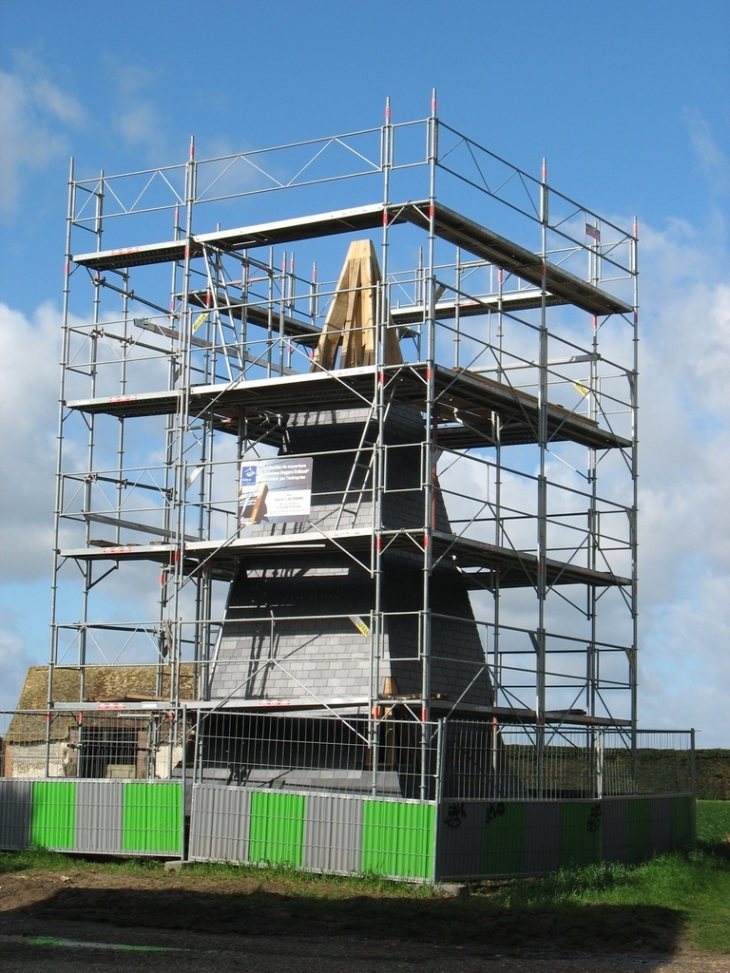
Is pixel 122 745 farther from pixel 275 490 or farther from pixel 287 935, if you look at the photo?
pixel 287 935

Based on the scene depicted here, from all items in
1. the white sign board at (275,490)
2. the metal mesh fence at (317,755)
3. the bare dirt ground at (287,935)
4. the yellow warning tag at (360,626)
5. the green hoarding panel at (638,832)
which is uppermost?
the white sign board at (275,490)

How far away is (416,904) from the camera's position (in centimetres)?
2233

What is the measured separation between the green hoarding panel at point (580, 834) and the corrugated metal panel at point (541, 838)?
0.74 ft

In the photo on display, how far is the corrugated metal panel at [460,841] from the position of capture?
23938 mm

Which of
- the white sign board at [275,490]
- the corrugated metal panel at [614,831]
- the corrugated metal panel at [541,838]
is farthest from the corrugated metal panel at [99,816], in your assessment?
the corrugated metal panel at [614,831]

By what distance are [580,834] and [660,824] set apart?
401 centimetres

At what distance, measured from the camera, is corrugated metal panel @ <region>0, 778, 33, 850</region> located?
2862 cm

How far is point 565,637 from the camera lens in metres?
31.7

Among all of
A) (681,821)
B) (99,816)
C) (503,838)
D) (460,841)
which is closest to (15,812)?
(99,816)

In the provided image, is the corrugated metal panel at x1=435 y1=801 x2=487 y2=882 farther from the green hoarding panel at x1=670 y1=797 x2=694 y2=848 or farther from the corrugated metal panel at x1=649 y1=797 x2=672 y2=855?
the green hoarding panel at x1=670 y1=797 x2=694 y2=848

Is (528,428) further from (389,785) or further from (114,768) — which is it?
(114,768)

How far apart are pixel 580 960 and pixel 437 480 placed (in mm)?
13841

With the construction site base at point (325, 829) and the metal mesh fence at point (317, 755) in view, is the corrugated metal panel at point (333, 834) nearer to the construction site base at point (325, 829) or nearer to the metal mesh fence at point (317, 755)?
the construction site base at point (325, 829)

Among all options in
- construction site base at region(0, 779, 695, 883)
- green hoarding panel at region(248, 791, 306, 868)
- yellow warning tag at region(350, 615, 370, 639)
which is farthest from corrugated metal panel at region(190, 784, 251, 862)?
yellow warning tag at region(350, 615, 370, 639)
